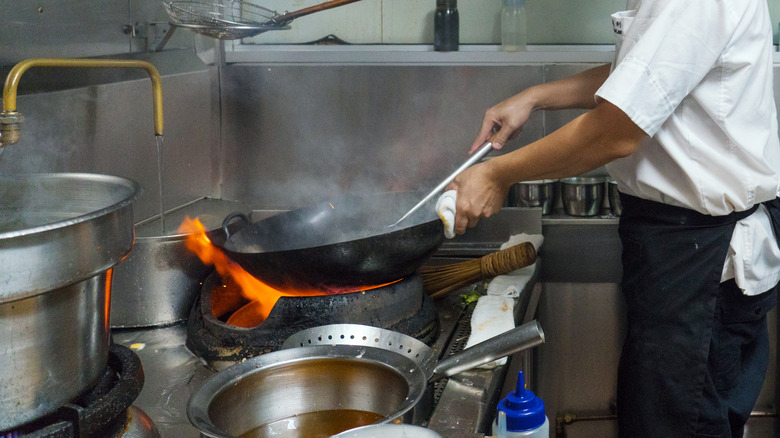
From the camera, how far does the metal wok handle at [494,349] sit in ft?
4.24

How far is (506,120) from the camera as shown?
1902 millimetres

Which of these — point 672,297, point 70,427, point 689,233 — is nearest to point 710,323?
point 672,297

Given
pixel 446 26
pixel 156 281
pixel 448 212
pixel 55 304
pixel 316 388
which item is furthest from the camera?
pixel 446 26

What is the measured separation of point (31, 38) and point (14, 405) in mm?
977

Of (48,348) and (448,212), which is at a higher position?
(448,212)

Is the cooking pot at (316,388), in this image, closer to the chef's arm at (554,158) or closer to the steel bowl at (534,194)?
the chef's arm at (554,158)

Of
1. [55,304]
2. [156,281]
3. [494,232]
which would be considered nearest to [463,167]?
[494,232]

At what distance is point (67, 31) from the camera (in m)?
1.77

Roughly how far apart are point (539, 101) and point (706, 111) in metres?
0.55

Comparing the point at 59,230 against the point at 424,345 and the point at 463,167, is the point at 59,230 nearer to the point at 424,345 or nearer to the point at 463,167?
the point at 424,345

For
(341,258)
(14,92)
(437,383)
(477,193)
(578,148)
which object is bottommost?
(437,383)

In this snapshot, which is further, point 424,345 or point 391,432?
point 424,345

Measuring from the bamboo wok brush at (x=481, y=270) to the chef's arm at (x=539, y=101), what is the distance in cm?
29

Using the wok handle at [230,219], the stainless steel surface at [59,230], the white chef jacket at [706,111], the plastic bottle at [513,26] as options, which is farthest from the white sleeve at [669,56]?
the plastic bottle at [513,26]
